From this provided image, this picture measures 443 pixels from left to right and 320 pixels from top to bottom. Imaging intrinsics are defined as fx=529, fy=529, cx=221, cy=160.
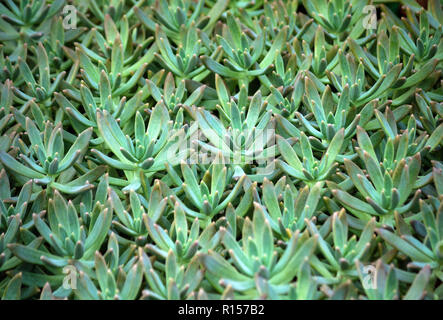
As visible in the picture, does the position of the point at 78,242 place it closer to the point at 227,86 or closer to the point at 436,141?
the point at 227,86

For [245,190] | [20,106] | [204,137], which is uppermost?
[20,106]

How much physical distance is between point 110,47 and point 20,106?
29 centimetres

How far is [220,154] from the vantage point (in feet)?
3.68

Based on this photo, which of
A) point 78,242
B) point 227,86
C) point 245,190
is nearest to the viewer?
point 78,242

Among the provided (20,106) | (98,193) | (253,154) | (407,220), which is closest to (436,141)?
(407,220)

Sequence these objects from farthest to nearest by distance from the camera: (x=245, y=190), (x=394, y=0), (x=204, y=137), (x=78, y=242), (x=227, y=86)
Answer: (x=394, y=0) < (x=227, y=86) < (x=204, y=137) < (x=245, y=190) < (x=78, y=242)

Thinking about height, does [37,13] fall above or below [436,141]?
above

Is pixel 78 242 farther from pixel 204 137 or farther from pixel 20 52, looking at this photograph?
pixel 20 52

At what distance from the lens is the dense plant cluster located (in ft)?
3.15

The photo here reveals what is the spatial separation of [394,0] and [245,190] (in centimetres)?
86

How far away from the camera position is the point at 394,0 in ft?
5.20

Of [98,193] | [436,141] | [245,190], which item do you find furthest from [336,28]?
[98,193]

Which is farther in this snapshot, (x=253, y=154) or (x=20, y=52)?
(x=20, y=52)

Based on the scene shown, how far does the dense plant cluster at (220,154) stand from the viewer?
0.96 meters
